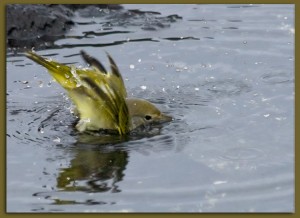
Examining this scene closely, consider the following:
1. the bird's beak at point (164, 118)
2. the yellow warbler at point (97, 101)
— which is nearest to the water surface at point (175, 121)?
the bird's beak at point (164, 118)

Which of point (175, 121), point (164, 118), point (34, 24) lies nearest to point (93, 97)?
point (164, 118)

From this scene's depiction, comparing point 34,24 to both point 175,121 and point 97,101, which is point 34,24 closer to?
point 97,101

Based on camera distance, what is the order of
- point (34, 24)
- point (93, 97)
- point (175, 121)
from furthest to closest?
point (34, 24) → point (175, 121) → point (93, 97)

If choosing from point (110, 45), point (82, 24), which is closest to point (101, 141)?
point (110, 45)

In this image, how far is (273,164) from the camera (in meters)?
7.76

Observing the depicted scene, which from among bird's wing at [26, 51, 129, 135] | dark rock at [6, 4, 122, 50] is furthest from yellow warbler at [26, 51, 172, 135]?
dark rock at [6, 4, 122, 50]

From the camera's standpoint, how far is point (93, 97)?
866cm

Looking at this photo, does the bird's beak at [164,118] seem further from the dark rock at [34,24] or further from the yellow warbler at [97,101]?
the dark rock at [34,24]

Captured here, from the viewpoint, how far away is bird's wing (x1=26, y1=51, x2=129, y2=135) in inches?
338

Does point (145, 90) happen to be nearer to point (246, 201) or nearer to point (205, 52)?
point (205, 52)

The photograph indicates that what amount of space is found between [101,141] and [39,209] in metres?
1.73

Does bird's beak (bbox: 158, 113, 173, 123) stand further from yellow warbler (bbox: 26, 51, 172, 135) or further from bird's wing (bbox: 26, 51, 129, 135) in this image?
bird's wing (bbox: 26, 51, 129, 135)

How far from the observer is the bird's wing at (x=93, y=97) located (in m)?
8.59

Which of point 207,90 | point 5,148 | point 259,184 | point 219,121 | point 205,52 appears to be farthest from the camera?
point 205,52
